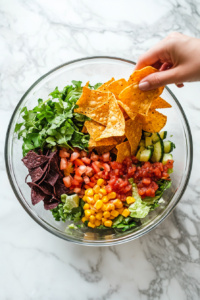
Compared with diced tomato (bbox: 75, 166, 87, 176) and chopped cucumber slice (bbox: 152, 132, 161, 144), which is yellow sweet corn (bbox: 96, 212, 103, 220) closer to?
diced tomato (bbox: 75, 166, 87, 176)

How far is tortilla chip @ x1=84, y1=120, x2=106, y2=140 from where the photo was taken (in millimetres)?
2287

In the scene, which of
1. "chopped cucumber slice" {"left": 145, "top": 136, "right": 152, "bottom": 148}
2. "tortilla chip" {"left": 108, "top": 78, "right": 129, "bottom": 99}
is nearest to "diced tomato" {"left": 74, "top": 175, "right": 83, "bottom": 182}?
"chopped cucumber slice" {"left": 145, "top": 136, "right": 152, "bottom": 148}

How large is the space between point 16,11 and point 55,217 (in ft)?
7.22

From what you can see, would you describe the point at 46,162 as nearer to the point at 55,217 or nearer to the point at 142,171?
the point at 55,217

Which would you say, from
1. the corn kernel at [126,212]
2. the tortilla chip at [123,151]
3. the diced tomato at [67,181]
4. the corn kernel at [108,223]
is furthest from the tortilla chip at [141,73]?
the corn kernel at [108,223]

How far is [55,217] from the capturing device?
2.45m

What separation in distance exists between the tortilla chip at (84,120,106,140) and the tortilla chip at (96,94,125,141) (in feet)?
0.22

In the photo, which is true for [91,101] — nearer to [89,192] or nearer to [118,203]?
[89,192]

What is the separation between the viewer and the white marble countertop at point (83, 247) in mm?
2584

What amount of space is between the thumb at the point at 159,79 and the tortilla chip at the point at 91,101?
361mm

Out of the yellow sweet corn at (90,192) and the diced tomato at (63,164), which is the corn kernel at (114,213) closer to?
the yellow sweet corn at (90,192)

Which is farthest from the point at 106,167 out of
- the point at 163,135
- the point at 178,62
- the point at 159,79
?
the point at 178,62

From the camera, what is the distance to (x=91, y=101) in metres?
2.28

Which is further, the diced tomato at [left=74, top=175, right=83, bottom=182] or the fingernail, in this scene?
the diced tomato at [left=74, top=175, right=83, bottom=182]
